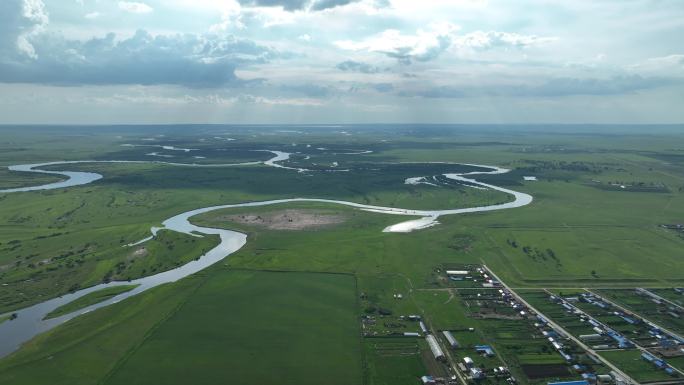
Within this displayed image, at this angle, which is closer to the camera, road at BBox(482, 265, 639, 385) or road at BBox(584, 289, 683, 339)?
road at BBox(482, 265, 639, 385)

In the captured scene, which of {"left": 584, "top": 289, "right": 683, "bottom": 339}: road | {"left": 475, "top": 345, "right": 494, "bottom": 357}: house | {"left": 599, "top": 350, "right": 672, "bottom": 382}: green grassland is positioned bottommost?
{"left": 599, "top": 350, "right": 672, "bottom": 382}: green grassland

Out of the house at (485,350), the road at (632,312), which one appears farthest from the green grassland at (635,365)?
the house at (485,350)

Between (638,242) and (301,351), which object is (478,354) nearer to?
(301,351)

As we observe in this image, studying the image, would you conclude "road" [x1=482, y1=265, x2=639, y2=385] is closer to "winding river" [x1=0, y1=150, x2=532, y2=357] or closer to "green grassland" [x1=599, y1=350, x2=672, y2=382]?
"green grassland" [x1=599, y1=350, x2=672, y2=382]

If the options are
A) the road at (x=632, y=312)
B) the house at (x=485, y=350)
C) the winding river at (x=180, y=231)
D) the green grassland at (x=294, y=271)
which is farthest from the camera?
the winding river at (x=180, y=231)

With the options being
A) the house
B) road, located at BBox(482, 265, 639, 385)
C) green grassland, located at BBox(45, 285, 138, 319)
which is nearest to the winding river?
green grassland, located at BBox(45, 285, 138, 319)

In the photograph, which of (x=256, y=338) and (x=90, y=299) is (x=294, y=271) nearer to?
(x=256, y=338)

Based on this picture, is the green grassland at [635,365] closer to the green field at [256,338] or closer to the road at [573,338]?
the road at [573,338]

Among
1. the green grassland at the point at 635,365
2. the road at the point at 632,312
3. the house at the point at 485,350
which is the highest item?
the road at the point at 632,312

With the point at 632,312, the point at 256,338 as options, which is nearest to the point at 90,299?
the point at 256,338
